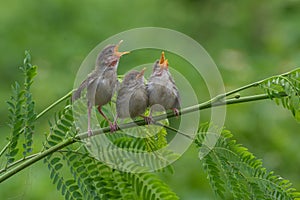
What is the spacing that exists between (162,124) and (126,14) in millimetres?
4938

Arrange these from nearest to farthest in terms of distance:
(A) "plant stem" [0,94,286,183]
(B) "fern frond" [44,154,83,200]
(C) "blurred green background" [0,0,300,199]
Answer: (A) "plant stem" [0,94,286,183] < (B) "fern frond" [44,154,83,200] < (C) "blurred green background" [0,0,300,199]

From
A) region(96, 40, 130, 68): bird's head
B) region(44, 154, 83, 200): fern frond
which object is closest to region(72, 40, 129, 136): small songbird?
region(96, 40, 130, 68): bird's head

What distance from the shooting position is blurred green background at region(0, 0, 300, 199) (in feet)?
12.1

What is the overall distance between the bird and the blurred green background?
1.56m

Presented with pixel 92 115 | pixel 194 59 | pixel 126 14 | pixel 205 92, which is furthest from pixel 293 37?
pixel 92 115

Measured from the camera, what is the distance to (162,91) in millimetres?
1514

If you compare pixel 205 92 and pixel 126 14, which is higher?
pixel 126 14

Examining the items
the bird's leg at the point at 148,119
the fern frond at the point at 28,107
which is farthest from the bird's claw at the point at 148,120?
the fern frond at the point at 28,107

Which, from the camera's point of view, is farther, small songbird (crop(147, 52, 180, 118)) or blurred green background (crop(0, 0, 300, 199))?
blurred green background (crop(0, 0, 300, 199))

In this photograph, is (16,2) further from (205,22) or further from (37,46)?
(205,22)

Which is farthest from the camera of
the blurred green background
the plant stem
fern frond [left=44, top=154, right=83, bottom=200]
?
the blurred green background

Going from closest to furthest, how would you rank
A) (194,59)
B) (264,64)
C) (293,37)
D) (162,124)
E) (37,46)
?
(162,124) < (194,59) < (264,64) < (293,37) < (37,46)

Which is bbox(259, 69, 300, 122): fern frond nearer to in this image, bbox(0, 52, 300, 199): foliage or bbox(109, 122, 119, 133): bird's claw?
bbox(0, 52, 300, 199): foliage

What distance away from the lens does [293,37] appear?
5.29m
